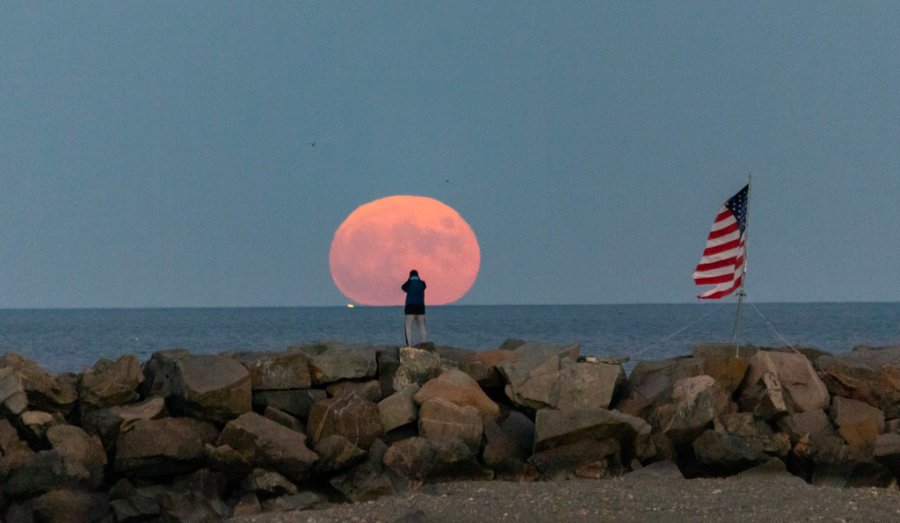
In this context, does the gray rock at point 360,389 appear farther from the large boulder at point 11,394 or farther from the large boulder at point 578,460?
the large boulder at point 11,394

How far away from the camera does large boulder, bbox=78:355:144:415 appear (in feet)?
57.6

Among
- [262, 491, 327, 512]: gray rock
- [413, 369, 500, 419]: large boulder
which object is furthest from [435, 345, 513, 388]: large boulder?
[262, 491, 327, 512]: gray rock

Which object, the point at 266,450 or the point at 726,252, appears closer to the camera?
the point at 266,450

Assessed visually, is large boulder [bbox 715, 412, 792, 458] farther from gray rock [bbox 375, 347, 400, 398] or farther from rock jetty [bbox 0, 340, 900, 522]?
gray rock [bbox 375, 347, 400, 398]

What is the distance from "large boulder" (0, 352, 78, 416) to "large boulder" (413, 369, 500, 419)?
240 inches

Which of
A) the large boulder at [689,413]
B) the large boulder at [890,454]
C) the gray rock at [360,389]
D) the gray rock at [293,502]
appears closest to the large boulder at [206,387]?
the gray rock at [360,389]

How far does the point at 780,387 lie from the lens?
18.3m

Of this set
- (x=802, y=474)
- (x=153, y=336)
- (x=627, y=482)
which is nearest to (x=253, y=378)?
(x=627, y=482)

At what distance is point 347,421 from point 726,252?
8047mm

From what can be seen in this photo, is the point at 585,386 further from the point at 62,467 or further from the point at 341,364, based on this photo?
the point at 62,467

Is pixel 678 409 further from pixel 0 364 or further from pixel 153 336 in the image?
pixel 153 336

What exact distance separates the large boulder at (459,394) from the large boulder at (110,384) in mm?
5004

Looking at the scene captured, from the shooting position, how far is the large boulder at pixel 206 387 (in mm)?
17016

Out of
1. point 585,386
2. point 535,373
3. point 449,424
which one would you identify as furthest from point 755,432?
point 449,424
